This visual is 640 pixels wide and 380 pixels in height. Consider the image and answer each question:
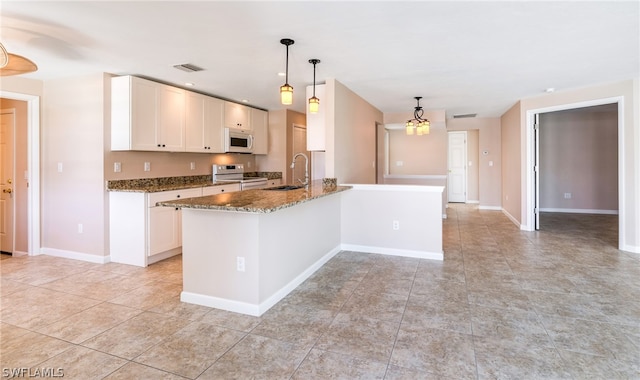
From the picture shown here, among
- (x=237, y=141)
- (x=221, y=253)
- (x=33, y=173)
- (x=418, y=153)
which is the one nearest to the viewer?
(x=221, y=253)

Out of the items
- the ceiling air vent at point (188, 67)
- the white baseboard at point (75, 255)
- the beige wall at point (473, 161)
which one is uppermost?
the ceiling air vent at point (188, 67)

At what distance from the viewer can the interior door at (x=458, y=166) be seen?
9477 mm

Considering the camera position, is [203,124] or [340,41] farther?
[203,124]

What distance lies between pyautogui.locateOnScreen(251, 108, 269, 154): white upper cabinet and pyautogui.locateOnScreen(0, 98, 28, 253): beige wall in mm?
3154

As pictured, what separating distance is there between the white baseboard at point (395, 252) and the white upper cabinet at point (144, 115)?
2734 millimetres

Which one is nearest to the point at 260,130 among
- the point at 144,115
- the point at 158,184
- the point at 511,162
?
the point at 158,184

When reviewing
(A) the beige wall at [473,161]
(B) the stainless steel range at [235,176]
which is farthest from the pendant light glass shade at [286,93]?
(A) the beige wall at [473,161]

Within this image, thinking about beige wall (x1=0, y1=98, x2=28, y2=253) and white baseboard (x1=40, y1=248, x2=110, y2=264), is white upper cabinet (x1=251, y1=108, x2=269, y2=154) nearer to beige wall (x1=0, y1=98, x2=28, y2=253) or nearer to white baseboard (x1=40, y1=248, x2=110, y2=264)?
white baseboard (x1=40, y1=248, x2=110, y2=264)

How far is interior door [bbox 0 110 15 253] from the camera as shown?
173 inches

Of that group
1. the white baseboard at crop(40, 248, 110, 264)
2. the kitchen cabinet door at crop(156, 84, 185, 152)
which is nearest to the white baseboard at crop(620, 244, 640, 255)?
the kitchen cabinet door at crop(156, 84, 185, 152)

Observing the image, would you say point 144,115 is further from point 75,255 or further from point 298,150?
point 298,150

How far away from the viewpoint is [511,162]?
260 inches

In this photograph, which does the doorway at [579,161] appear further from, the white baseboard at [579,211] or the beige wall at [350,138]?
the beige wall at [350,138]

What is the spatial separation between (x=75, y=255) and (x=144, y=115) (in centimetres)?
194
